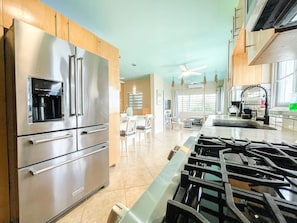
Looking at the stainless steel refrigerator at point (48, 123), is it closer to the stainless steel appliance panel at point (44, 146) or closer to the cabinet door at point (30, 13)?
the stainless steel appliance panel at point (44, 146)

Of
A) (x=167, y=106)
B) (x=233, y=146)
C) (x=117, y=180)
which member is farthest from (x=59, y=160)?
(x=167, y=106)

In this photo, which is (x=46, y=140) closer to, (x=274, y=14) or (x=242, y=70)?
(x=274, y=14)

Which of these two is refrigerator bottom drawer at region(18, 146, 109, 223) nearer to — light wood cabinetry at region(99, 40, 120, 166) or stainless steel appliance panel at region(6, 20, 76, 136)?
stainless steel appliance panel at region(6, 20, 76, 136)

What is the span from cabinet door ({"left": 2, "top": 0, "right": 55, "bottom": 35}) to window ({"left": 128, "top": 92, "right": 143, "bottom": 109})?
5704 mm

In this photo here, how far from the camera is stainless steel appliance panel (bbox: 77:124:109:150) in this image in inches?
68.9

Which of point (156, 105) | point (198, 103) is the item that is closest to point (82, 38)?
point (156, 105)

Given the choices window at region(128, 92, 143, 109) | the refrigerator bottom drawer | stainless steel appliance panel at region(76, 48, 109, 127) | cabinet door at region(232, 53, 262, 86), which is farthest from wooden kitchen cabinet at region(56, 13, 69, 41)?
window at region(128, 92, 143, 109)

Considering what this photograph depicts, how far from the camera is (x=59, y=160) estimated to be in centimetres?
150

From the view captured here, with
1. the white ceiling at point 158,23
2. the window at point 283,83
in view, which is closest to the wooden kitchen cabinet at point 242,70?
the window at point 283,83

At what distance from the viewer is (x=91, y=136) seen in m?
1.89

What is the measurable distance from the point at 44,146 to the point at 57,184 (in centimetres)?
41

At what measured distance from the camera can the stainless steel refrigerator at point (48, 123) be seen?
1236 mm

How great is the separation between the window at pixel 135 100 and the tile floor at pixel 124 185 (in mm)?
3766

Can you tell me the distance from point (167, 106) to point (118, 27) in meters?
6.33
